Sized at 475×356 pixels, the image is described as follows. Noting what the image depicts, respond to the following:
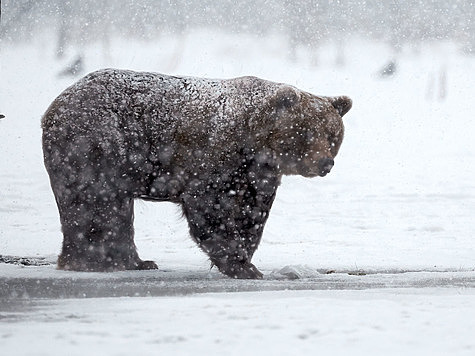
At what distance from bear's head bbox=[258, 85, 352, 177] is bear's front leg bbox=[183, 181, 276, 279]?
50 cm

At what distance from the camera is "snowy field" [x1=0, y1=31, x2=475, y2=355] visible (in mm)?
3682

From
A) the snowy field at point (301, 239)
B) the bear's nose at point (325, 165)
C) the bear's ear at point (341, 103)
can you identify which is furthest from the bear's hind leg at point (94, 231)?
the bear's ear at point (341, 103)

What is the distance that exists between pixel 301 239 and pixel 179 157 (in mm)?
5511

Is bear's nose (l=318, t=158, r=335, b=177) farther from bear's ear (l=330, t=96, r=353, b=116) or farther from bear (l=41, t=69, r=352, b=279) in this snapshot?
bear's ear (l=330, t=96, r=353, b=116)

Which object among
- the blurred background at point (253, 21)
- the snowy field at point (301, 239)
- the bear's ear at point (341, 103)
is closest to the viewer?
the snowy field at point (301, 239)

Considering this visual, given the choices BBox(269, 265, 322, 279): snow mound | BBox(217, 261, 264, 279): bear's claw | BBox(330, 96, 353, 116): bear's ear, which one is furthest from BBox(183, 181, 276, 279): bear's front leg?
BBox(330, 96, 353, 116): bear's ear

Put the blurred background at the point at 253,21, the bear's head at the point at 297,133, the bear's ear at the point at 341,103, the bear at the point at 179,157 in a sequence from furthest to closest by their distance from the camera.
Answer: the blurred background at the point at 253,21 < the bear's ear at the point at 341,103 < the bear's head at the point at 297,133 < the bear at the point at 179,157

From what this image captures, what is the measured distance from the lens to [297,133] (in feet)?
24.7

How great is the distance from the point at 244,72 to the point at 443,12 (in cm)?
1171

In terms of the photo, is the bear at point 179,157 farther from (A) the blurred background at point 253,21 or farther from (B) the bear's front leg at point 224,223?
(A) the blurred background at point 253,21

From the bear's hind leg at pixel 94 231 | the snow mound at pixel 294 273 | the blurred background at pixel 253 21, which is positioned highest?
the blurred background at pixel 253 21

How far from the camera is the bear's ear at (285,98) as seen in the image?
24.3ft

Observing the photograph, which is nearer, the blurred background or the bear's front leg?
the bear's front leg

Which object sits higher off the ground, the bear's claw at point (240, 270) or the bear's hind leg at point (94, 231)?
the bear's hind leg at point (94, 231)
